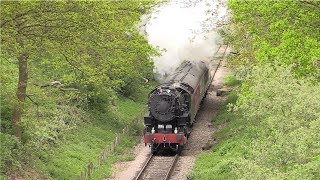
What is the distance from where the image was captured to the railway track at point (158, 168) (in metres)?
22.8

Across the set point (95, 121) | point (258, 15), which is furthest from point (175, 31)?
point (258, 15)

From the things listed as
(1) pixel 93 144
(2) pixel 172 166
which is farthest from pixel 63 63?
(2) pixel 172 166

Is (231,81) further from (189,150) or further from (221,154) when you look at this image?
(221,154)

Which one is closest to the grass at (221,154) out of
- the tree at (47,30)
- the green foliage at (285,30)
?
the green foliage at (285,30)

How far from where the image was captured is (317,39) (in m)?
22.6

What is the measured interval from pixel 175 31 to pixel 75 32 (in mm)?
19641

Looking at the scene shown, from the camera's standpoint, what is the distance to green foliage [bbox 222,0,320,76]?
2130cm

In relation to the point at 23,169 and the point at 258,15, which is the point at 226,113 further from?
the point at 23,169

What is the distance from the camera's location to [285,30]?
2202cm

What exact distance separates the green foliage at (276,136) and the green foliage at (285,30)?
0.76 meters

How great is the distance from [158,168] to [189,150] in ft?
12.0

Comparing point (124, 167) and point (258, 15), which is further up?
point (258, 15)

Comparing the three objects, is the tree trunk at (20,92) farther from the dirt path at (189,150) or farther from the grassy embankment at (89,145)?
the dirt path at (189,150)

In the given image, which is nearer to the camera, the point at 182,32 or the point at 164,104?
the point at 164,104
